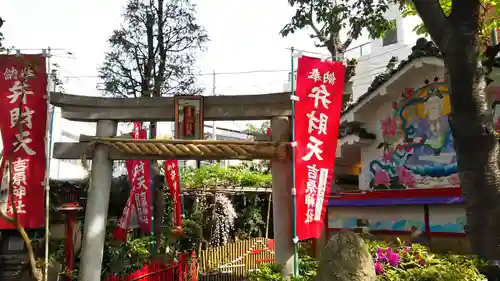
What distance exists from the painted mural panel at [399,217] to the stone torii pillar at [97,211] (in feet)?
20.8

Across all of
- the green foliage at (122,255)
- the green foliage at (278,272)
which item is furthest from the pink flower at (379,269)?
the green foliage at (122,255)

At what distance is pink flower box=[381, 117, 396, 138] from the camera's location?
10.9 m

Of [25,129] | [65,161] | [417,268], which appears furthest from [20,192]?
[65,161]

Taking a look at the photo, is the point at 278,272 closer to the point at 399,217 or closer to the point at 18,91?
the point at 399,217

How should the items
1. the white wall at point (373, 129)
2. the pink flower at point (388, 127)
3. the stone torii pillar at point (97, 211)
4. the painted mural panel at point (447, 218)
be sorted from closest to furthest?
the stone torii pillar at point (97, 211) < the painted mural panel at point (447, 218) < the pink flower at point (388, 127) < the white wall at point (373, 129)

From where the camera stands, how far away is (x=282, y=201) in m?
7.73

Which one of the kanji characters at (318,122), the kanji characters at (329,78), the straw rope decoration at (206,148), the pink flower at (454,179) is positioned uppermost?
the kanji characters at (329,78)

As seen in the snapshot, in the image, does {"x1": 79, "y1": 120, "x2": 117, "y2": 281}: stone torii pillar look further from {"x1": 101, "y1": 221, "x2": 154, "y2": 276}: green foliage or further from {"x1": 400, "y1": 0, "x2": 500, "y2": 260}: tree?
{"x1": 400, "y1": 0, "x2": 500, "y2": 260}: tree

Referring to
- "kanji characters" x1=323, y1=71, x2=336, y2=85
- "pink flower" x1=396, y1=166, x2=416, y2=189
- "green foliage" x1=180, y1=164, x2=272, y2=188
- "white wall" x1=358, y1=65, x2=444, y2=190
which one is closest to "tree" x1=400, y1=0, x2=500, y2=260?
"kanji characters" x1=323, y1=71, x2=336, y2=85

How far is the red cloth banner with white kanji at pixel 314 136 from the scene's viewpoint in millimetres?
7348

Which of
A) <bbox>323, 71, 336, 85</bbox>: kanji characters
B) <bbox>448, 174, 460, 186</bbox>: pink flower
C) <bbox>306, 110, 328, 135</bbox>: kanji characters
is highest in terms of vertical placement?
<bbox>323, 71, 336, 85</bbox>: kanji characters

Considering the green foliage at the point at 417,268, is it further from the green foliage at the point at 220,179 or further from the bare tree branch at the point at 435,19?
the green foliage at the point at 220,179

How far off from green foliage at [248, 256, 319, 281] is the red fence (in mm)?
3139

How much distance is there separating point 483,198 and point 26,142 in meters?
7.20
